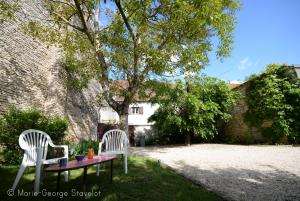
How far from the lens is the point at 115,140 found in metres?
6.12

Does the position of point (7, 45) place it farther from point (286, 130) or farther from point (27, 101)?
point (286, 130)

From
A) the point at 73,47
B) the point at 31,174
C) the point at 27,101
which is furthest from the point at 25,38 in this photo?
the point at 31,174

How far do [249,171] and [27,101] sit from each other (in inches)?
297

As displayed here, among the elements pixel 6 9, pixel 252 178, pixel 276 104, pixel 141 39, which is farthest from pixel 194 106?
pixel 6 9

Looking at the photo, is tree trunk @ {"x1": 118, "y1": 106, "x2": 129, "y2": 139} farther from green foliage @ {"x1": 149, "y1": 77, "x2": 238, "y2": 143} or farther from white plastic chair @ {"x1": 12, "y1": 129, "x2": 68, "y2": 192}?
green foliage @ {"x1": 149, "y1": 77, "x2": 238, "y2": 143}

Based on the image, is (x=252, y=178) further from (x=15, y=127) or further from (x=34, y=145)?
(x=15, y=127)

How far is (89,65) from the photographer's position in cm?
954

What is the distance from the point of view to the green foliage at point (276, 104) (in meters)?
12.5

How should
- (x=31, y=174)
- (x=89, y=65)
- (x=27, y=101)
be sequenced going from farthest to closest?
(x=89, y=65)
(x=27, y=101)
(x=31, y=174)

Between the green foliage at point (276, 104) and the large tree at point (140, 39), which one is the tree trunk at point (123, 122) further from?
the green foliage at point (276, 104)

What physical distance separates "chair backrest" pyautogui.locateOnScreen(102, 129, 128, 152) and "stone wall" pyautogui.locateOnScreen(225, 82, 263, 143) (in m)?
10.9

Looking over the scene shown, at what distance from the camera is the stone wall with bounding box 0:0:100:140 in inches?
293

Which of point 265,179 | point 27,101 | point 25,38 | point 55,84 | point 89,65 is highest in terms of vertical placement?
point 25,38

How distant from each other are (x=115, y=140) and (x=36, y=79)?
4.86 metres
